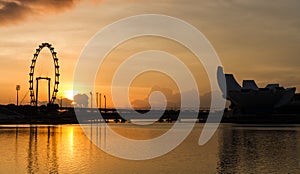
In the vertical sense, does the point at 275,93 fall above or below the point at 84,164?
above

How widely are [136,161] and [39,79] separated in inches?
5019

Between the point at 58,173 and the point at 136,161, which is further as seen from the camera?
the point at 136,161

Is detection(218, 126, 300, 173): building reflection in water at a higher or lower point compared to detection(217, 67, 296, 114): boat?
lower

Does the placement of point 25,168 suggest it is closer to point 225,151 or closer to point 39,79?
point 225,151

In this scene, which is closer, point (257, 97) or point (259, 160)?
point (259, 160)

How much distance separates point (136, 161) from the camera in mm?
42750

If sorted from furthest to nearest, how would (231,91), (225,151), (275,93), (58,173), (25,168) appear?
(231,91)
(275,93)
(225,151)
(25,168)
(58,173)

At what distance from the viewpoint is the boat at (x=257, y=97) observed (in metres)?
181

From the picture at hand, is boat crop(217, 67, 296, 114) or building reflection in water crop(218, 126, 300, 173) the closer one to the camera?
building reflection in water crop(218, 126, 300, 173)

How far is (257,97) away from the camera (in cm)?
18312

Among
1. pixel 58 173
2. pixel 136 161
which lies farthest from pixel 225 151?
pixel 58 173

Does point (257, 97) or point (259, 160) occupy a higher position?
point (257, 97)

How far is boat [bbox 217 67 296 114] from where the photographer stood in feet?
593

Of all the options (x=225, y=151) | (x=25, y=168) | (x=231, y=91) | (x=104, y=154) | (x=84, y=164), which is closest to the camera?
(x=25, y=168)
